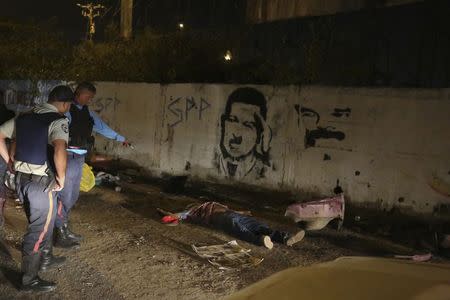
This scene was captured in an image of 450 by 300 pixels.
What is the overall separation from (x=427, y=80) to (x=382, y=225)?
412 cm

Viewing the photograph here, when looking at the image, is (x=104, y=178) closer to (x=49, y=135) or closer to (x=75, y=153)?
(x=75, y=153)

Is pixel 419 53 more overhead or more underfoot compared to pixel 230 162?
more overhead

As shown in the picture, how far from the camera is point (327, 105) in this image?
25.0 feet

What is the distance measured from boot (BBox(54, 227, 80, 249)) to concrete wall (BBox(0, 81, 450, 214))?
272cm

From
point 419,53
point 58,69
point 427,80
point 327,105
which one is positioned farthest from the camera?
point 58,69

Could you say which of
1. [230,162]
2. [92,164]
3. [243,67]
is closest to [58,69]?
[92,164]

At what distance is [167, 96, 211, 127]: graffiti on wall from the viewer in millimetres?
Answer: 9386

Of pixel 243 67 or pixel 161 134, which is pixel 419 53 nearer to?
pixel 243 67

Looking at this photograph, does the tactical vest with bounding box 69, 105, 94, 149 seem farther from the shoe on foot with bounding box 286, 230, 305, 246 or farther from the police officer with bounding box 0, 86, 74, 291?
the shoe on foot with bounding box 286, 230, 305, 246

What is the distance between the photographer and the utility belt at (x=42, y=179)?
4355 millimetres

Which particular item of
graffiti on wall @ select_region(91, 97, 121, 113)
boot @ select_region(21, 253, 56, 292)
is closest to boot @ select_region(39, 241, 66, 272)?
boot @ select_region(21, 253, 56, 292)

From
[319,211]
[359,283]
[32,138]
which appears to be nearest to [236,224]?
[319,211]

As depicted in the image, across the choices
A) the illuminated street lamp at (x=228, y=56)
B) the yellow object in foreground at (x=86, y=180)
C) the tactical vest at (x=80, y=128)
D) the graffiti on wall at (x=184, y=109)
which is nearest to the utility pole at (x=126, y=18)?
the illuminated street lamp at (x=228, y=56)

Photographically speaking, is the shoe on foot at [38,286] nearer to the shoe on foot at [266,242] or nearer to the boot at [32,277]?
the boot at [32,277]
